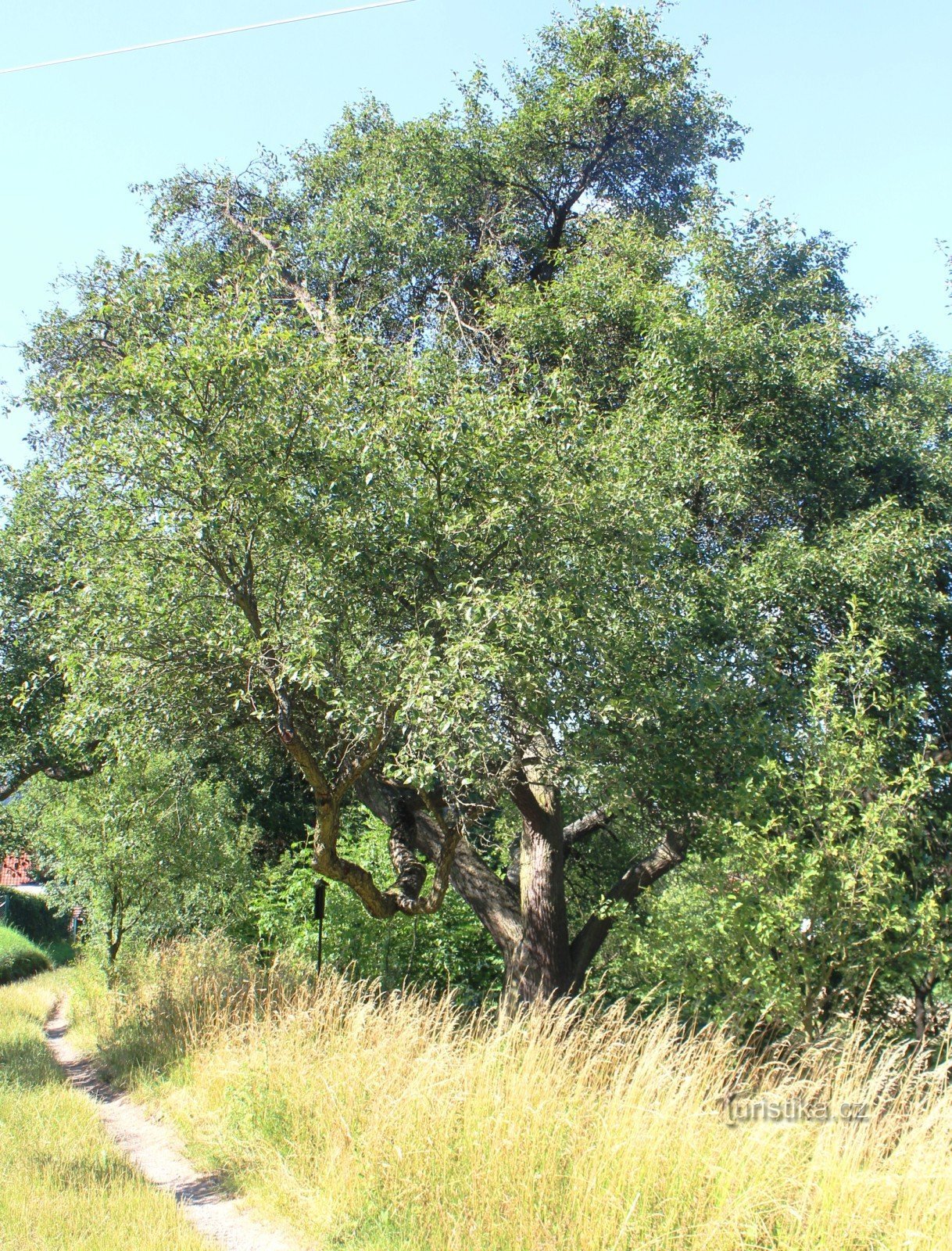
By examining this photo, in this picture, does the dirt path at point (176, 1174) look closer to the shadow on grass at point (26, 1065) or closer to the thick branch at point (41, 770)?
the shadow on grass at point (26, 1065)

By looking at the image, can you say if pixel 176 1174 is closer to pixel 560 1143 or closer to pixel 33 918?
pixel 560 1143

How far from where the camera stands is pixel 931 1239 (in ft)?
12.9

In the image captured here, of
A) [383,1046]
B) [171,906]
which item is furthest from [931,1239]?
[171,906]

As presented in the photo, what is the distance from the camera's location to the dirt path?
511 cm

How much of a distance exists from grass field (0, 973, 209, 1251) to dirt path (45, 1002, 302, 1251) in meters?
0.21

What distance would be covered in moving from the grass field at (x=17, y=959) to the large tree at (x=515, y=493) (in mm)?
12844

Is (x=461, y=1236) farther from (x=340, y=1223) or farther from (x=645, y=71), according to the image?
(x=645, y=71)

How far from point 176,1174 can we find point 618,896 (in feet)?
19.4

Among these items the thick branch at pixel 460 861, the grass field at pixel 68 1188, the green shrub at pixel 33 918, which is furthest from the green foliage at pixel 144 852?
the green shrub at pixel 33 918

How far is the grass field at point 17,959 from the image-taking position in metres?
21.0

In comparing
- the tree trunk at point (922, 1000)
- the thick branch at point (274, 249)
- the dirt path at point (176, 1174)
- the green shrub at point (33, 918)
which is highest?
the thick branch at point (274, 249)

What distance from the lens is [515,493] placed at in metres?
7.68

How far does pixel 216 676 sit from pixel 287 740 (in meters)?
1.17

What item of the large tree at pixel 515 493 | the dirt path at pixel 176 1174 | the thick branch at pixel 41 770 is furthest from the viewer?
the thick branch at pixel 41 770
